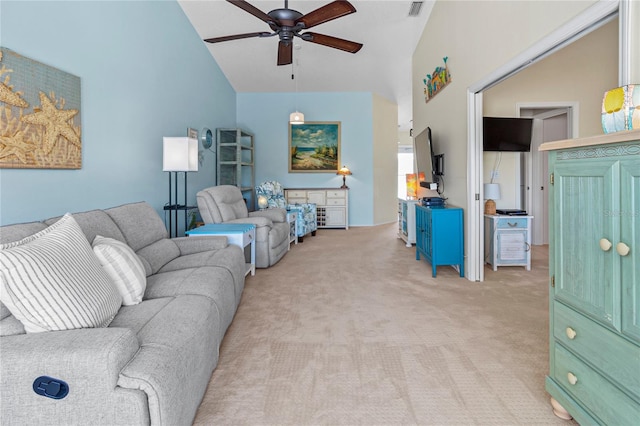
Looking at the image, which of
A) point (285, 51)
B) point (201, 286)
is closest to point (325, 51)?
point (285, 51)

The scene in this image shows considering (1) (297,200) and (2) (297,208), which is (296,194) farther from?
(2) (297,208)

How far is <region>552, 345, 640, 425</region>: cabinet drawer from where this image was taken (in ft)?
3.86

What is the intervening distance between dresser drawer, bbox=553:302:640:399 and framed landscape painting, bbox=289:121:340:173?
21.9 feet

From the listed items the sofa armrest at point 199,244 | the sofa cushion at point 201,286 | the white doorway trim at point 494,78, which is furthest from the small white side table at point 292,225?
the sofa cushion at point 201,286

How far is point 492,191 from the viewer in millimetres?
4223

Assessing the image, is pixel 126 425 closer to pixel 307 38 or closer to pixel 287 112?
pixel 307 38

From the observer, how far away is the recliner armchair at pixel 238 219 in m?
4.01

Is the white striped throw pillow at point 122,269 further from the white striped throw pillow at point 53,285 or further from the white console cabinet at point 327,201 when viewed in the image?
the white console cabinet at point 327,201

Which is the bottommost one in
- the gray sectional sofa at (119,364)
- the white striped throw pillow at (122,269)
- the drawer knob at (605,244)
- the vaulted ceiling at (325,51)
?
the gray sectional sofa at (119,364)

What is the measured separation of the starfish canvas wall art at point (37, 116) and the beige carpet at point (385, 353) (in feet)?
5.59

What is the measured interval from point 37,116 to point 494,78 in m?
3.42

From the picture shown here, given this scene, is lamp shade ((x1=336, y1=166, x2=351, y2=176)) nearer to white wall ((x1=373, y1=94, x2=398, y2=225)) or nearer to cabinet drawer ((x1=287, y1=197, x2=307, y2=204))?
white wall ((x1=373, y1=94, x2=398, y2=225))

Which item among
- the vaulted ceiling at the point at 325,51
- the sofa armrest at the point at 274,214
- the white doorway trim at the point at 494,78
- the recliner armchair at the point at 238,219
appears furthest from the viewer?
the sofa armrest at the point at 274,214

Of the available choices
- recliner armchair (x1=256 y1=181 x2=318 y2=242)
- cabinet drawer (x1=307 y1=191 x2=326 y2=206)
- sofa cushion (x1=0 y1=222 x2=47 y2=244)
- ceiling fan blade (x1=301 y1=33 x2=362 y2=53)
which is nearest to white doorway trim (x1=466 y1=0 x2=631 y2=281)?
ceiling fan blade (x1=301 y1=33 x2=362 y2=53)
